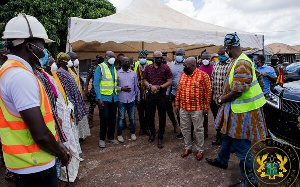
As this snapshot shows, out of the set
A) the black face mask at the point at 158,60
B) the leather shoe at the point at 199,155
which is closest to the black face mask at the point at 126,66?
the black face mask at the point at 158,60

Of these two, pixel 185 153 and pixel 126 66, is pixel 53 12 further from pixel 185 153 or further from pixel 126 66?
pixel 185 153

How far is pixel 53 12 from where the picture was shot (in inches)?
498

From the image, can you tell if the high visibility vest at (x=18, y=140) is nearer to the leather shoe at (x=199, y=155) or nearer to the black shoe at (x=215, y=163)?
the black shoe at (x=215, y=163)

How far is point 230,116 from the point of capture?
115 inches

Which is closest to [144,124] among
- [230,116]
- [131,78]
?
[131,78]

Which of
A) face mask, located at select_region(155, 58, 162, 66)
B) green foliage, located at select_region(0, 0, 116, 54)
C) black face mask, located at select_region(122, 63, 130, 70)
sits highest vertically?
green foliage, located at select_region(0, 0, 116, 54)

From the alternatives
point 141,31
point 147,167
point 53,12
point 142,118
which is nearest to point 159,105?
point 142,118

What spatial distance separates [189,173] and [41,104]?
2.74 meters

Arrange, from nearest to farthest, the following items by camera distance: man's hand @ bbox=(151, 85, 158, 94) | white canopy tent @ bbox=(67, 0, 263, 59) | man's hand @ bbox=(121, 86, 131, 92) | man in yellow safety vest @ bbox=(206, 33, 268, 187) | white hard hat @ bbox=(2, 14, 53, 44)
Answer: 1. white hard hat @ bbox=(2, 14, 53, 44)
2. man in yellow safety vest @ bbox=(206, 33, 268, 187)
3. man's hand @ bbox=(151, 85, 158, 94)
4. man's hand @ bbox=(121, 86, 131, 92)
5. white canopy tent @ bbox=(67, 0, 263, 59)

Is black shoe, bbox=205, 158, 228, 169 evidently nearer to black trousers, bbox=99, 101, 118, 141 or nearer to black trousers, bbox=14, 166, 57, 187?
black trousers, bbox=99, 101, 118, 141

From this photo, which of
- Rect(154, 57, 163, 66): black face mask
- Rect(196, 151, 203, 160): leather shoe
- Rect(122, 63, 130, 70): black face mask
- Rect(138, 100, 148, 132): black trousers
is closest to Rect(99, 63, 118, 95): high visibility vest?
Rect(122, 63, 130, 70): black face mask

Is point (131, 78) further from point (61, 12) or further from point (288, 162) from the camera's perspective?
point (61, 12)

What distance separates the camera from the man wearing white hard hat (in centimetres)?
133

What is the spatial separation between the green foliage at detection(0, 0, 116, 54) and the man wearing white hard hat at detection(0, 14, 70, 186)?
36.3 ft
